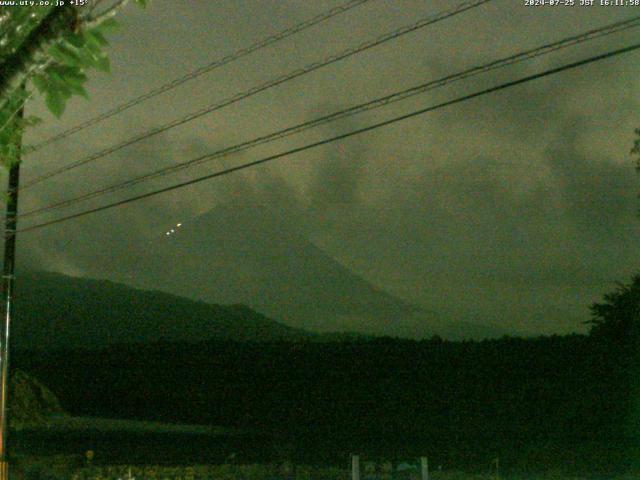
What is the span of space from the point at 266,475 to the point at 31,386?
5.39 metres

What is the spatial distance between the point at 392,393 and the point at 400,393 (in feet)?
2.11

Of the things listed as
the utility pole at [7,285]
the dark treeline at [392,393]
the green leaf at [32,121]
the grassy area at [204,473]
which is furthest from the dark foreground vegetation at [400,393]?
the green leaf at [32,121]

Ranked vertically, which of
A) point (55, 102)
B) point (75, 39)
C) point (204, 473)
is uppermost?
point (75, 39)

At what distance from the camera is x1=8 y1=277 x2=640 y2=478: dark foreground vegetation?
3098 cm

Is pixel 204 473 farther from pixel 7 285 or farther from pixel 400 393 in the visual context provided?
pixel 400 393

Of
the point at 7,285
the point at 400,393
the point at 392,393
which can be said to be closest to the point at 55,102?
the point at 7,285

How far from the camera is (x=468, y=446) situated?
106ft

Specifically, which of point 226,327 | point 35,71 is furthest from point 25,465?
point 226,327

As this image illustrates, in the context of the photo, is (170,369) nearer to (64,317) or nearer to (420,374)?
(420,374)

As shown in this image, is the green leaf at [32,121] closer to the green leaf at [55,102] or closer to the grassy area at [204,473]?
the green leaf at [55,102]

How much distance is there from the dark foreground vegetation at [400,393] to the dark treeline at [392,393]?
7cm

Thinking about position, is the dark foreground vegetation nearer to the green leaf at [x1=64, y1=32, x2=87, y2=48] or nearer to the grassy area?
the grassy area

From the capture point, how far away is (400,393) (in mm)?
43000

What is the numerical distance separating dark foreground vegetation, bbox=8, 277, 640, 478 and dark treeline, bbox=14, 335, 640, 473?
7cm
